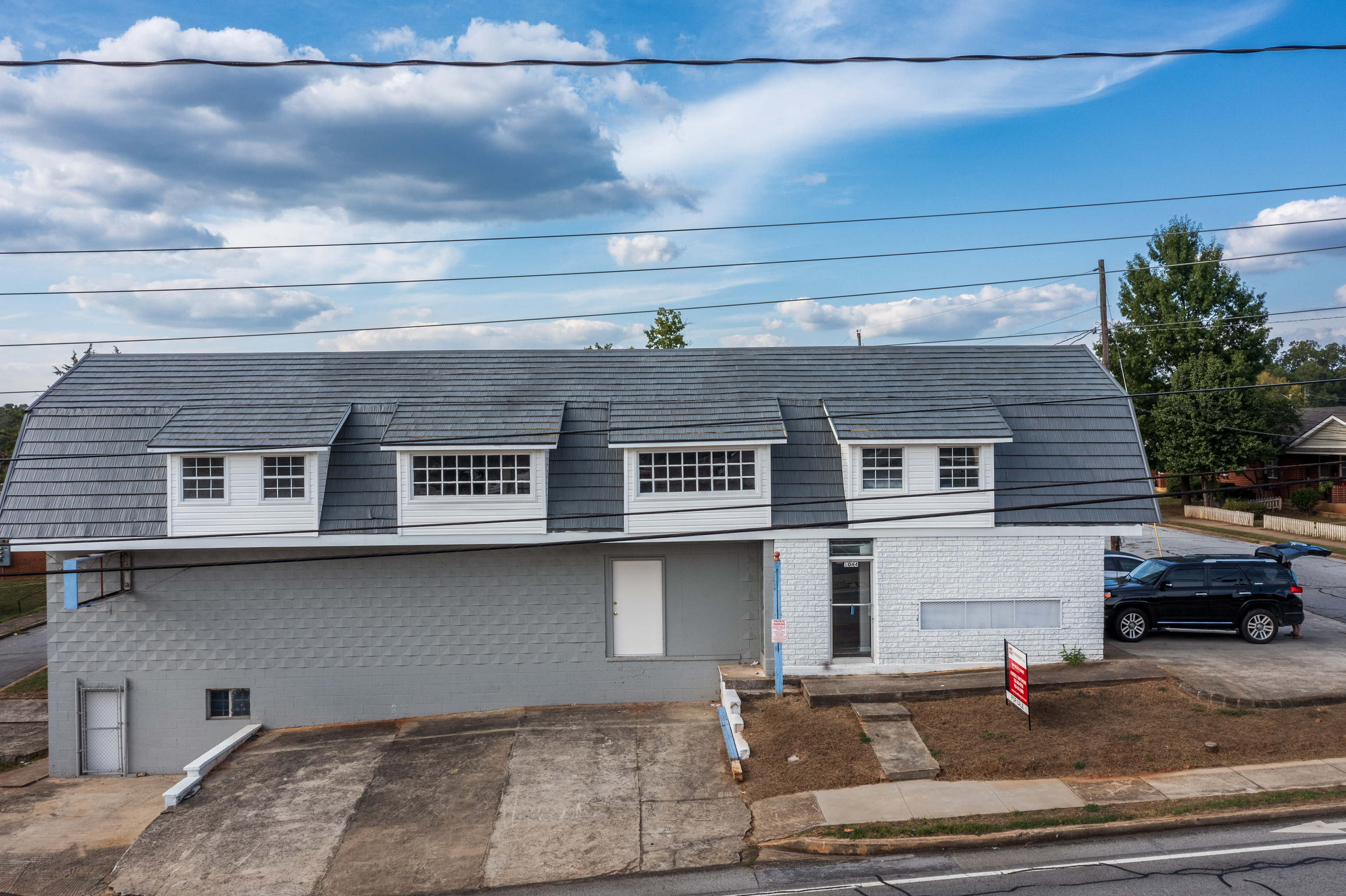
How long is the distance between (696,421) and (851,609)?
15.2 feet

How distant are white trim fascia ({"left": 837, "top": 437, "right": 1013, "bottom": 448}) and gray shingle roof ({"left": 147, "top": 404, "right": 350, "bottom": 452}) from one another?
32.3 feet

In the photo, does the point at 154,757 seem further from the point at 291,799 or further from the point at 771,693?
the point at 771,693

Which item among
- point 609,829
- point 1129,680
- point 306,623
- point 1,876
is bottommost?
point 1,876

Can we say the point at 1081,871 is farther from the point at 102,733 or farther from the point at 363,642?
the point at 102,733

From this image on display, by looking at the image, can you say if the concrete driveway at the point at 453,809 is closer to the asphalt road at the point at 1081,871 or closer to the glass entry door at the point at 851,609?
the asphalt road at the point at 1081,871

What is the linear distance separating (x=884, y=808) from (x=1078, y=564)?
7234 millimetres

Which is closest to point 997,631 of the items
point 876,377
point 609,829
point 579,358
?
point 876,377

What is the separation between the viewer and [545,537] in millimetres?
15141

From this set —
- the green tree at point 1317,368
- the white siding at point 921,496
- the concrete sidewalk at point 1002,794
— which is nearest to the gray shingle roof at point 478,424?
the white siding at point 921,496

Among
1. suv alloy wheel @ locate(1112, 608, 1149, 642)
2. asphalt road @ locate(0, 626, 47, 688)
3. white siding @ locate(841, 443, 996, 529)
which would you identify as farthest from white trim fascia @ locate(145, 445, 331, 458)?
suv alloy wheel @ locate(1112, 608, 1149, 642)

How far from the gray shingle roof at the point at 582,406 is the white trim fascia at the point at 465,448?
0.83 meters

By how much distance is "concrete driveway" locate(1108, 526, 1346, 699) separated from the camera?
541 inches

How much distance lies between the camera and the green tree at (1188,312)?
43.5 meters

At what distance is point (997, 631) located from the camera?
15375 mm
